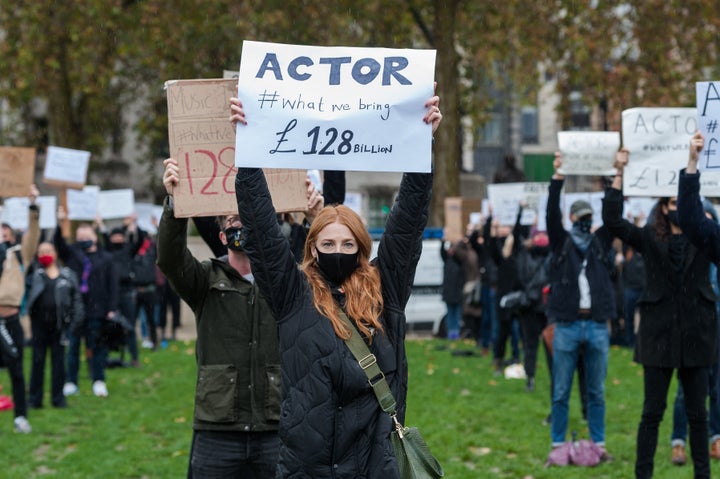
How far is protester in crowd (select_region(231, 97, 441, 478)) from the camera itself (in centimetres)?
439

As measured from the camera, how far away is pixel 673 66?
85.7 ft

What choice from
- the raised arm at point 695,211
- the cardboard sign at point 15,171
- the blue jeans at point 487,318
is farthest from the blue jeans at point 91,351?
the raised arm at point 695,211

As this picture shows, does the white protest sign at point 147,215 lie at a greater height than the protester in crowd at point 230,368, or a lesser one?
greater

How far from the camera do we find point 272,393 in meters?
5.41

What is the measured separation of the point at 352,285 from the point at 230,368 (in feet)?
3.73

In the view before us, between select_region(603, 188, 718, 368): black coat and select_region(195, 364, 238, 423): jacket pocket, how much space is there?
329cm

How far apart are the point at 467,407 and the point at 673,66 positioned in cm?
1633

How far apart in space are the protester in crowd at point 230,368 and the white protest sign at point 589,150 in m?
4.56

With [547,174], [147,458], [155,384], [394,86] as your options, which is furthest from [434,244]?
[547,174]

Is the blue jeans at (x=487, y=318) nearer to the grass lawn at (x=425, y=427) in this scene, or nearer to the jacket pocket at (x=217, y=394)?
the grass lawn at (x=425, y=427)

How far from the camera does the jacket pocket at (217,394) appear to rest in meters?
5.36

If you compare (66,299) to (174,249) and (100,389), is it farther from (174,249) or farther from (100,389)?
(174,249)

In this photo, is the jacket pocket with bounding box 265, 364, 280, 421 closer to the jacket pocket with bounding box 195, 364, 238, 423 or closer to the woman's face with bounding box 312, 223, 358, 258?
the jacket pocket with bounding box 195, 364, 238, 423

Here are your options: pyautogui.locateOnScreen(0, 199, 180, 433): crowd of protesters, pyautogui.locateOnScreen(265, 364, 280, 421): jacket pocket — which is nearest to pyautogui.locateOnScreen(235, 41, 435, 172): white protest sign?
pyautogui.locateOnScreen(265, 364, 280, 421): jacket pocket
